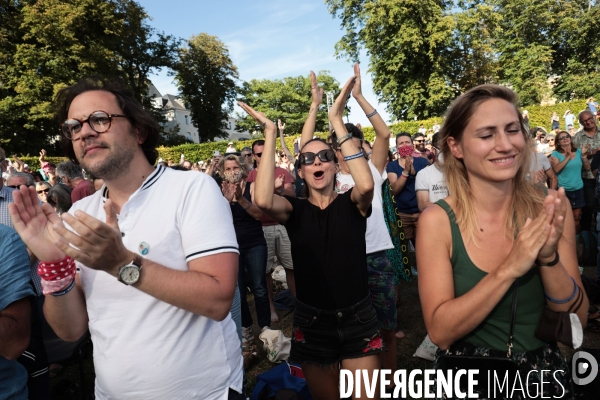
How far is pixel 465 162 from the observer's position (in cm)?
183

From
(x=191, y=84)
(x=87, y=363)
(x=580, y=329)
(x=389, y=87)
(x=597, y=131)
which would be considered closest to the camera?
(x=580, y=329)

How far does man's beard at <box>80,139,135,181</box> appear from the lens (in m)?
1.64

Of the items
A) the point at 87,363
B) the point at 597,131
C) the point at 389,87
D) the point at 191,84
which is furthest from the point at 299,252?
the point at 191,84

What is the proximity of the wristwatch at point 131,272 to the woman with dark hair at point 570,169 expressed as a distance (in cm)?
757

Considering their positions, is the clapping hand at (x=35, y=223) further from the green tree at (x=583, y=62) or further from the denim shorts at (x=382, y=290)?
the green tree at (x=583, y=62)

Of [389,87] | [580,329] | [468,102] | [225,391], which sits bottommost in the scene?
[225,391]

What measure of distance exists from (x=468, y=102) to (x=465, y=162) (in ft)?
0.92

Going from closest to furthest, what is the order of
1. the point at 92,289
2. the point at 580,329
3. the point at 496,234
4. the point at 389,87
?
the point at 580,329
the point at 92,289
the point at 496,234
the point at 389,87

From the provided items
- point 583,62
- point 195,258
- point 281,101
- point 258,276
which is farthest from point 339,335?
point 281,101

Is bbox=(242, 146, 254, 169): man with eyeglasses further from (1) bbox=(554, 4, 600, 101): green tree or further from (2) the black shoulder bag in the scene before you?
(1) bbox=(554, 4, 600, 101): green tree

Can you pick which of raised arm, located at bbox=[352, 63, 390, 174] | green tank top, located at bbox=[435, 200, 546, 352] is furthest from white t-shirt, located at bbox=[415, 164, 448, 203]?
green tank top, located at bbox=[435, 200, 546, 352]

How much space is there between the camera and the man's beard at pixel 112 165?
1.64 meters

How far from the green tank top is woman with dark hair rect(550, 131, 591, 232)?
A: 632 cm

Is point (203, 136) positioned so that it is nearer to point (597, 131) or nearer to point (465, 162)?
point (597, 131)
